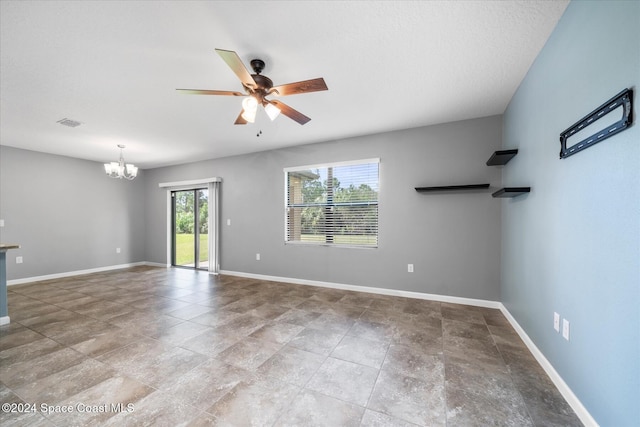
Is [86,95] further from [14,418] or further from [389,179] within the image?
[389,179]

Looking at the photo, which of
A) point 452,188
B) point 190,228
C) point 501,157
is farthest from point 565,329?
A: point 190,228

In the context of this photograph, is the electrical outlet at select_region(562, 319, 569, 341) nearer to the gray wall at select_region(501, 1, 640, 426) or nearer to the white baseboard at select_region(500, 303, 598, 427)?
the gray wall at select_region(501, 1, 640, 426)

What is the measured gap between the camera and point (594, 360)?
1.38 m

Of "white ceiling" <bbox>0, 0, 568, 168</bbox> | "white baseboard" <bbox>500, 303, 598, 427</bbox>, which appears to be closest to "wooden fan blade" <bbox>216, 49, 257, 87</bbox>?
"white ceiling" <bbox>0, 0, 568, 168</bbox>

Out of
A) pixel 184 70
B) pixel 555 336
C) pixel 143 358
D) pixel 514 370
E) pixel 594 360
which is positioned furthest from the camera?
pixel 184 70

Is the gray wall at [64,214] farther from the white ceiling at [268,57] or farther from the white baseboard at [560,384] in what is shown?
the white baseboard at [560,384]

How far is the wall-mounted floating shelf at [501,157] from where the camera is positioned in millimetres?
2719

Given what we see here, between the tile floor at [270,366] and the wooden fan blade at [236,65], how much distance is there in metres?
2.27

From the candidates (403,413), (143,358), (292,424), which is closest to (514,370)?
(403,413)

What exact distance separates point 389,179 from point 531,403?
296cm

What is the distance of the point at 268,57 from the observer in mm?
2127

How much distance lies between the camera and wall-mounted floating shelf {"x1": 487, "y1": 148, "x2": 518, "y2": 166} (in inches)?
107

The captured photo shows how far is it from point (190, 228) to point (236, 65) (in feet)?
18.1

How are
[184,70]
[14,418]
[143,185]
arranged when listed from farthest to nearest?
[143,185]
[184,70]
[14,418]
